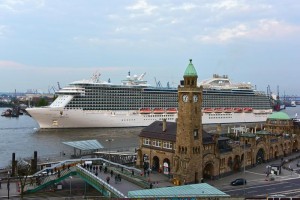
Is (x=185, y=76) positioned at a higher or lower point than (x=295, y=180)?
higher

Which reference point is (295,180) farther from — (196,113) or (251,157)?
(196,113)

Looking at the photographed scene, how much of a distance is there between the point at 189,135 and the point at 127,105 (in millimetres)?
83676

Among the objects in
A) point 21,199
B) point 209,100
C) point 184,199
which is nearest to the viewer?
point 184,199

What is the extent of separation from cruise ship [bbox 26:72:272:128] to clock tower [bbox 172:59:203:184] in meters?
74.2

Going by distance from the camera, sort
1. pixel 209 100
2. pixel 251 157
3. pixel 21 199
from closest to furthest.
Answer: pixel 21 199, pixel 251 157, pixel 209 100

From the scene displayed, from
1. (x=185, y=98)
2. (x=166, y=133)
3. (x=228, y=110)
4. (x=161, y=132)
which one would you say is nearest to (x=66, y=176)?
(x=166, y=133)

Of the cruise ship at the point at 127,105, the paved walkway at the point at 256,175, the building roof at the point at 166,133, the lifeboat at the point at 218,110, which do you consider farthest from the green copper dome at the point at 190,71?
the lifeboat at the point at 218,110

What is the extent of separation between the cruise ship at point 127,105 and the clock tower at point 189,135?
74244 mm

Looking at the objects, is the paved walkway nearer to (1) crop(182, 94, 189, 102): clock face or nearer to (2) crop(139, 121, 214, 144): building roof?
(2) crop(139, 121, 214, 144): building roof

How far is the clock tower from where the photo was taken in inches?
1980

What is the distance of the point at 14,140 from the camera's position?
→ 9562cm

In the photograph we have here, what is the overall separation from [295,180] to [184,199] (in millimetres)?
25358

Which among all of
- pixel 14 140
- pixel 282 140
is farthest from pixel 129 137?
pixel 282 140

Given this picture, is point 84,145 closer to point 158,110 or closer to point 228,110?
point 158,110
